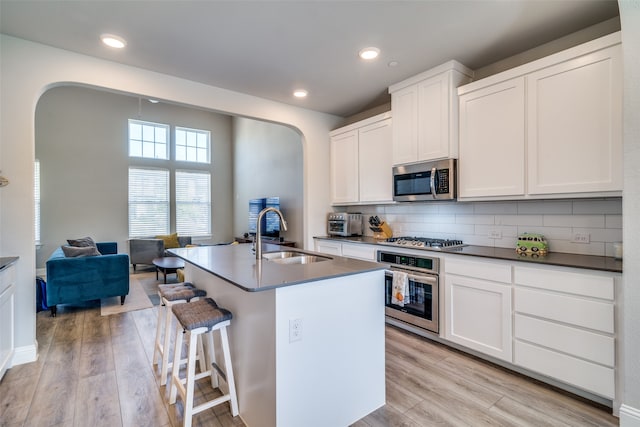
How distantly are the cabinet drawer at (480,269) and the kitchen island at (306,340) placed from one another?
1.00m

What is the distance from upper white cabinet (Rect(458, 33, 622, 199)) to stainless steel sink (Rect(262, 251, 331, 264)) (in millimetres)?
1554

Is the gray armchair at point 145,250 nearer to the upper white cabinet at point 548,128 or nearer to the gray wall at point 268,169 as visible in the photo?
the gray wall at point 268,169

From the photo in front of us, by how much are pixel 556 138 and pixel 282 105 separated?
9.74 feet

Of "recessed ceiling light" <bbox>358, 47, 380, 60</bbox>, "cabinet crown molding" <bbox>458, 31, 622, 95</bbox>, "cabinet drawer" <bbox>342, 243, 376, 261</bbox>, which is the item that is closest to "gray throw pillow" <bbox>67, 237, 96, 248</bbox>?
"cabinet drawer" <bbox>342, 243, 376, 261</bbox>

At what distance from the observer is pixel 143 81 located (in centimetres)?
301

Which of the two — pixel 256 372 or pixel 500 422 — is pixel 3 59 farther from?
pixel 500 422

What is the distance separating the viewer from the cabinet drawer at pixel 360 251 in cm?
342

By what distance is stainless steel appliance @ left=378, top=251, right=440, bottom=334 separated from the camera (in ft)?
9.24

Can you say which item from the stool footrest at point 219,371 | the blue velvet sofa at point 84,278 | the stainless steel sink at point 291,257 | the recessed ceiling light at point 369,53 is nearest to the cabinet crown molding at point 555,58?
the recessed ceiling light at point 369,53

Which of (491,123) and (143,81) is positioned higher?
(143,81)

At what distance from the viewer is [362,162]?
3939mm

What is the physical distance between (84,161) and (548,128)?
7.97 metres

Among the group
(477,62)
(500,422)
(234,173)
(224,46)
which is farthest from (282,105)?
(234,173)

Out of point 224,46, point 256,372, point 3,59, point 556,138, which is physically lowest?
point 256,372
